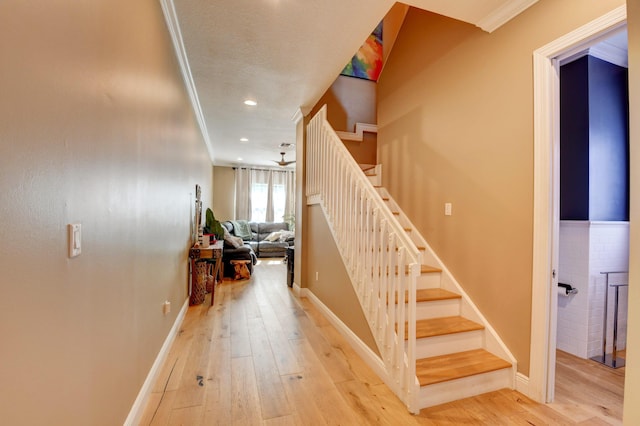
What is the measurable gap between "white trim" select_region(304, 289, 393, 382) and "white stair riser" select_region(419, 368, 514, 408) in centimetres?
26

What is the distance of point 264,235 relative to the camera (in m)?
8.12

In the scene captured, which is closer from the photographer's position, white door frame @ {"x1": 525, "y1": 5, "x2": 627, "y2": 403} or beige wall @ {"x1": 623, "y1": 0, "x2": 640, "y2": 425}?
beige wall @ {"x1": 623, "y1": 0, "x2": 640, "y2": 425}

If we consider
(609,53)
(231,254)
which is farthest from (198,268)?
(609,53)

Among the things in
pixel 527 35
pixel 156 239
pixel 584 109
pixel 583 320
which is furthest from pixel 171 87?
pixel 583 320

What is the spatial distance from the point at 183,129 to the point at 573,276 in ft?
13.4

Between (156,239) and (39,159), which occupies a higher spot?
(39,159)

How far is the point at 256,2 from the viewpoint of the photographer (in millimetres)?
1983

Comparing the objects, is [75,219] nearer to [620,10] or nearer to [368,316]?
[368,316]

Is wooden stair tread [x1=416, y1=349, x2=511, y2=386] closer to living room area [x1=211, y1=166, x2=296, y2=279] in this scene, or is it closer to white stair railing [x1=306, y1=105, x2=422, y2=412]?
white stair railing [x1=306, y1=105, x2=422, y2=412]

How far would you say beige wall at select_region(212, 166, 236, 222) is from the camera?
838 centimetres

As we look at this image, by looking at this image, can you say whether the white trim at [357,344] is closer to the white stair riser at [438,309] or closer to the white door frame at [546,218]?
the white stair riser at [438,309]

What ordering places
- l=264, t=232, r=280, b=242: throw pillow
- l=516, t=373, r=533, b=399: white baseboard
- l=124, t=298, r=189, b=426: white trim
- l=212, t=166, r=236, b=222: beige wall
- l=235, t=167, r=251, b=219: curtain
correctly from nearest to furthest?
l=124, t=298, r=189, b=426: white trim, l=516, t=373, r=533, b=399: white baseboard, l=264, t=232, r=280, b=242: throw pillow, l=212, t=166, r=236, b=222: beige wall, l=235, t=167, r=251, b=219: curtain

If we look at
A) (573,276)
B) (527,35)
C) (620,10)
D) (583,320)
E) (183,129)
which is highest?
(527,35)

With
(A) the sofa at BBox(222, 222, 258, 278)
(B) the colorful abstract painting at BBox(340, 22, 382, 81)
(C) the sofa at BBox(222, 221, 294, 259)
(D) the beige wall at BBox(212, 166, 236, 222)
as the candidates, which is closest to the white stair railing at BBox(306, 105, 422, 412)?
(B) the colorful abstract painting at BBox(340, 22, 382, 81)
